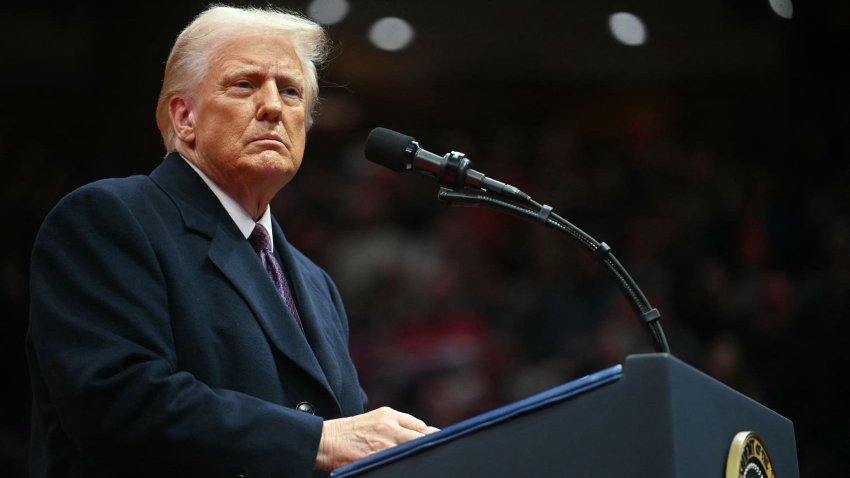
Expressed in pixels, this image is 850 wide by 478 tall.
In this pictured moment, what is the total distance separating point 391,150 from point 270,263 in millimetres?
351

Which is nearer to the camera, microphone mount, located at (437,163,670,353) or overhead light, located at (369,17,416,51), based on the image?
microphone mount, located at (437,163,670,353)

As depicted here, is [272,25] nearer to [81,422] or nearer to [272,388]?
[272,388]

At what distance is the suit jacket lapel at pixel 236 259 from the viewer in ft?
5.61

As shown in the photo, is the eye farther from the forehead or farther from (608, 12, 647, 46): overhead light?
(608, 12, 647, 46): overhead light

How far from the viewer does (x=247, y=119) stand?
1915 mm

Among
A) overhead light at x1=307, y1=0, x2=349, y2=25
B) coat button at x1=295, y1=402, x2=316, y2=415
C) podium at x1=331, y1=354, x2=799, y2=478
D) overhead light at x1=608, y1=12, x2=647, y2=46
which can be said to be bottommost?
podium at x1=331, y1=354, x2=799, y2=478

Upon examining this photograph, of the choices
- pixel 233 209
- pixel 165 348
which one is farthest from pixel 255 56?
pixel 165 348

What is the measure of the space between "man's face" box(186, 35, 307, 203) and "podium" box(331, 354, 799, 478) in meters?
0.71

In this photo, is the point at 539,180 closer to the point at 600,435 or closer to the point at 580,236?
the point at 580,236

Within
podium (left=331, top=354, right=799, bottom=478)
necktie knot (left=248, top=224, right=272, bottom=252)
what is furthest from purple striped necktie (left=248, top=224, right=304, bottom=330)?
podium (left=331, top=354, right=799, bottom=478)

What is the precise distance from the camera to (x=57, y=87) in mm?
4316

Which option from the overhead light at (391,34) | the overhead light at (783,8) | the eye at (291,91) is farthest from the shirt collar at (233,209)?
the overhead light at (783,8)

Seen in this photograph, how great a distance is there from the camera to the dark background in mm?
4148

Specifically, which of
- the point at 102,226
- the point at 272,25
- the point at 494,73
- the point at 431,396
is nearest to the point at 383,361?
the point at 431,396
